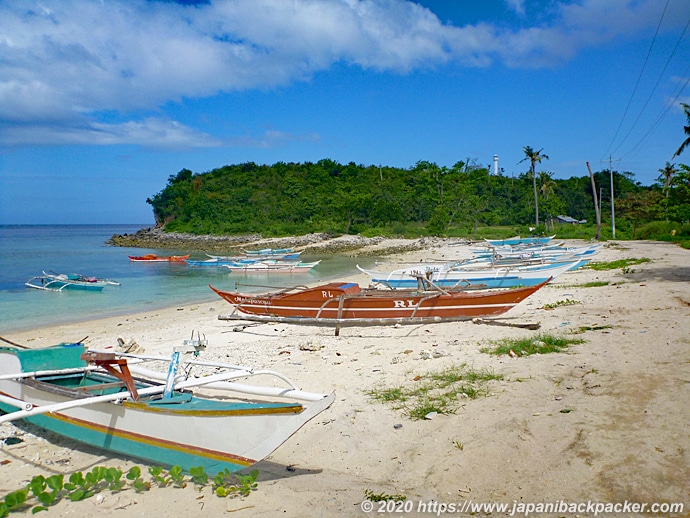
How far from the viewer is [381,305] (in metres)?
12.2

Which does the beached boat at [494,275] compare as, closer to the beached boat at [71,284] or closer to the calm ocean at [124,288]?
the calm ocean at [124,288]

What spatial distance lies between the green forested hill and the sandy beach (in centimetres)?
4134

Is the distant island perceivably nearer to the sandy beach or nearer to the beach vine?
the sandy beach

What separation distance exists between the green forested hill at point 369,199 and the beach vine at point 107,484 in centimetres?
4614

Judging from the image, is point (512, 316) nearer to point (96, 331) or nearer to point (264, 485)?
point (264, 485)

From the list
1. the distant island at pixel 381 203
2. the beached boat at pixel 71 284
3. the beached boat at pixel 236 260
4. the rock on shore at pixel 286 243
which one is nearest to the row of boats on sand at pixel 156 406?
the beached boat at pixel 71 284

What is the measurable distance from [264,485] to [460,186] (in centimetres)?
6454

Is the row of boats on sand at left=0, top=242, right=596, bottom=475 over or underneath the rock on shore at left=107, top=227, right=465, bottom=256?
underneath

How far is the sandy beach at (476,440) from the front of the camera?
4395mm

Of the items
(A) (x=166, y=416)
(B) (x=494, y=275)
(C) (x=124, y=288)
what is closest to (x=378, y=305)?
(B) (x=494, y=275)

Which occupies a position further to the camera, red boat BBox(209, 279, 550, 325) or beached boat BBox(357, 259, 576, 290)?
beached boat BBox(357, 259, 576, 290)

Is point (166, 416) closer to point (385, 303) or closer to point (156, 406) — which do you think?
point (156, 406)

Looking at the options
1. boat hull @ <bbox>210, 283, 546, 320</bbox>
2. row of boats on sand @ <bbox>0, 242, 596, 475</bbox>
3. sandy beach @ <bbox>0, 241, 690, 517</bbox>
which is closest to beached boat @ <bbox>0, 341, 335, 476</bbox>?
row of boats on sand @ <bbox>0, 242, 596, 475</bbox>

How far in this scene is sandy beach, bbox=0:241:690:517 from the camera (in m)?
4.39
